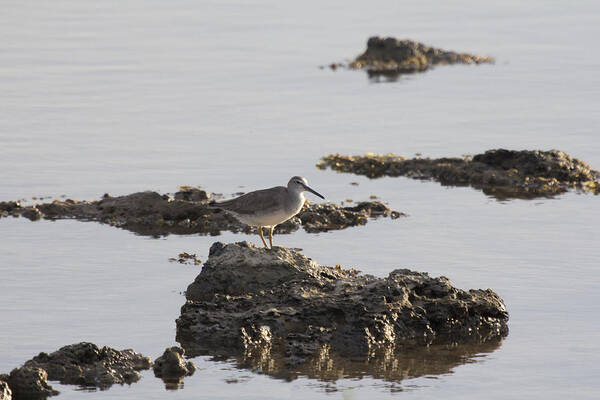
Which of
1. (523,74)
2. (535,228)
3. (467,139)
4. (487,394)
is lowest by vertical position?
(487,394)

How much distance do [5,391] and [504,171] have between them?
1339 centimetres

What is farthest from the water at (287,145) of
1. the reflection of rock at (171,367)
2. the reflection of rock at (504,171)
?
the reflection of rock at (504,171)

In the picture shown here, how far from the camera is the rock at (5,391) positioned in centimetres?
1295

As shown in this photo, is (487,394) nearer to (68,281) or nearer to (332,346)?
(332,346)

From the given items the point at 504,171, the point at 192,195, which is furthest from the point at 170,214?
the point at 504,171

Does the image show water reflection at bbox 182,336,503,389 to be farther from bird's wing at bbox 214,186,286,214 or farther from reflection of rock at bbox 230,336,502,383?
bird's wing at bbox 214,186,286,214

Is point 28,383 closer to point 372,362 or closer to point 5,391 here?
point 5,391

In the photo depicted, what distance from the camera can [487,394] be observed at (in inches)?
542

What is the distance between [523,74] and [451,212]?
13858mm

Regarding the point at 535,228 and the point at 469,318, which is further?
the point at 535,228

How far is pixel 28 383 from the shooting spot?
13.3m

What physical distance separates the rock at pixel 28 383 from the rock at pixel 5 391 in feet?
0.36

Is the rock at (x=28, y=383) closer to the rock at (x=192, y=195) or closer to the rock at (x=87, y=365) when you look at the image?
the rock at (x=87, y=365)

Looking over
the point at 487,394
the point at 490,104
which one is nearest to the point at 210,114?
the point at 490,104
